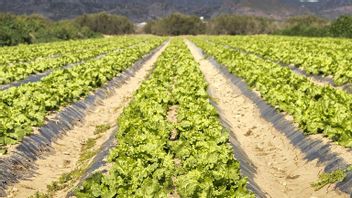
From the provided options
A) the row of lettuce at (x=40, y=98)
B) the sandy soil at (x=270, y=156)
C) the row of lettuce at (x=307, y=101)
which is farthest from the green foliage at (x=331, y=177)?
the row of lettuce at (x=40, y=98)

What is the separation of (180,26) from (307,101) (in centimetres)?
13625

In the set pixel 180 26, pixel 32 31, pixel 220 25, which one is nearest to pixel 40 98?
pixel 32 31

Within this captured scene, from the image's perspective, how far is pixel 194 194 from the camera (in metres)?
7.21

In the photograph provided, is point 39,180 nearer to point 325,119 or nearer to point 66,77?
point 325,119

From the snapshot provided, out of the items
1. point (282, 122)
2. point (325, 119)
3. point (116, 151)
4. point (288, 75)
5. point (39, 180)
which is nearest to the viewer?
point (116, 151)

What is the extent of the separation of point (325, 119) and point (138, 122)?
14.0ft

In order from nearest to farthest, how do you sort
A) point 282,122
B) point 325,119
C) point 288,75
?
point 325,119, point 282,122, point 288,75

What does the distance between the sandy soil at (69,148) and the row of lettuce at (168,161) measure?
1706mm

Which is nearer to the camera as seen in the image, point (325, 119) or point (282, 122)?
point (325, 119)

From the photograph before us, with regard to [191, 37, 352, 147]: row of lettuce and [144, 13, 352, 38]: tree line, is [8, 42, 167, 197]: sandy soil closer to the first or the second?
[191, 37, 352, 147]: row of lettuce

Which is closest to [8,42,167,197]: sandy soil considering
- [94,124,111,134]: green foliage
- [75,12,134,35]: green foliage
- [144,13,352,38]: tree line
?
[94,124,111,134]: green foliage

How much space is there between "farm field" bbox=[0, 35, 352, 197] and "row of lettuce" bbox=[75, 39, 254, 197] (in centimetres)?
2

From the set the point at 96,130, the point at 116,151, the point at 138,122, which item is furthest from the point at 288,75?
the point at 116,151

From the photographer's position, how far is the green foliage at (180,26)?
146500 millimetres
